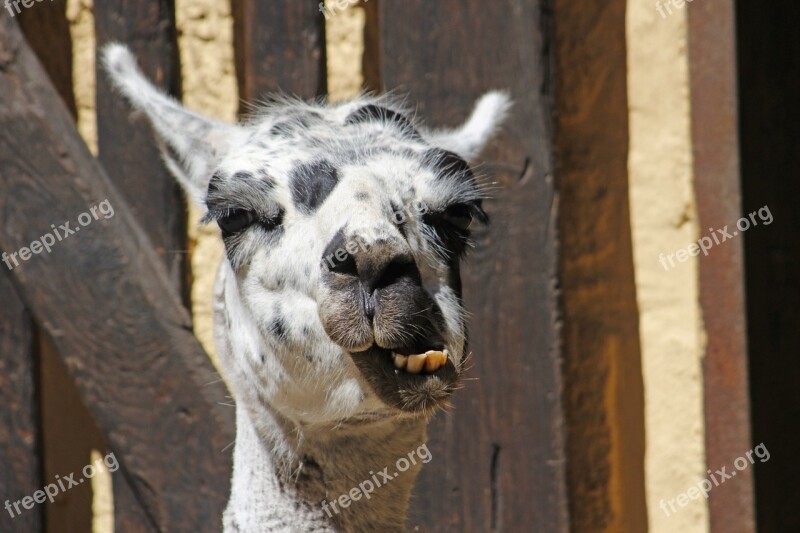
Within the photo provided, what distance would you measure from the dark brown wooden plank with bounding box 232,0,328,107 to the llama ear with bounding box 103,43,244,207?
2.01 feet

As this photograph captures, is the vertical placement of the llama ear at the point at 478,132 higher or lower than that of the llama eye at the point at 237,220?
higher

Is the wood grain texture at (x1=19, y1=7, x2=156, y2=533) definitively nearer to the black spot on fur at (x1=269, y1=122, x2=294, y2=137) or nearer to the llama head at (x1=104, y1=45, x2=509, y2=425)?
the llama head at (x1=104, y1=45, x2=509, y2=425)

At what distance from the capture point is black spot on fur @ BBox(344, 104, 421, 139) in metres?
1.72

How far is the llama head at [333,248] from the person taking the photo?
135cm

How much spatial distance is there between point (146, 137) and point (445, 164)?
1.27 m

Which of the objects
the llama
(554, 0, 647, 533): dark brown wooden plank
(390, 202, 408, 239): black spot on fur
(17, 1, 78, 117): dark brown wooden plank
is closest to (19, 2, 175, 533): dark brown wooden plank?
(17, 1, 78, 117): dark brown wooden plank

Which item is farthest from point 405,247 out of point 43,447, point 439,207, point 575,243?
point 43,447

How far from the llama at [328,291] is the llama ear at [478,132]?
42mm

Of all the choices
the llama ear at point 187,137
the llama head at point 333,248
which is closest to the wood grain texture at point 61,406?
the llama ear at point 187,137

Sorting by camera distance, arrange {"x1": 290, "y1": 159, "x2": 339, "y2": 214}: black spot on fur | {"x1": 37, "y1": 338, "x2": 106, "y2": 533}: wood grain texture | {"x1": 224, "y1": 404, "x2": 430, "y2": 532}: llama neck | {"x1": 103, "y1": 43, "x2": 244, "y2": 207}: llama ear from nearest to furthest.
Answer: {"x1": 290, "y1": 159, "x2": 339, "y2": 214}: black spot on fur < {"x1": 224, "y1": 404, "x2": 430, "y2": 532}: llama neck < {"x1": 103, "y1": 43, "x2": 244, "y2": 207}: llama ear < {"x1": 37, "y1": 338, "x2": 106, "y2": 533}: wood grain texture

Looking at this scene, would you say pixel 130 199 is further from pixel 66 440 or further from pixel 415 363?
pixel 415 363

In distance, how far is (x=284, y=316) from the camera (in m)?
1.51

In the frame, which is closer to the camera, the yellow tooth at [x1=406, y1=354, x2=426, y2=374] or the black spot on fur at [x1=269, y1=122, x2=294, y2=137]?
the yellow tooth at [x1=406, y1=354, x2=426, y2=374]

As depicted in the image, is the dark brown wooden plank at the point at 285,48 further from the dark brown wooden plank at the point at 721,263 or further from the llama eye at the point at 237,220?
the dark brown wooden plank at the point at 721,263
